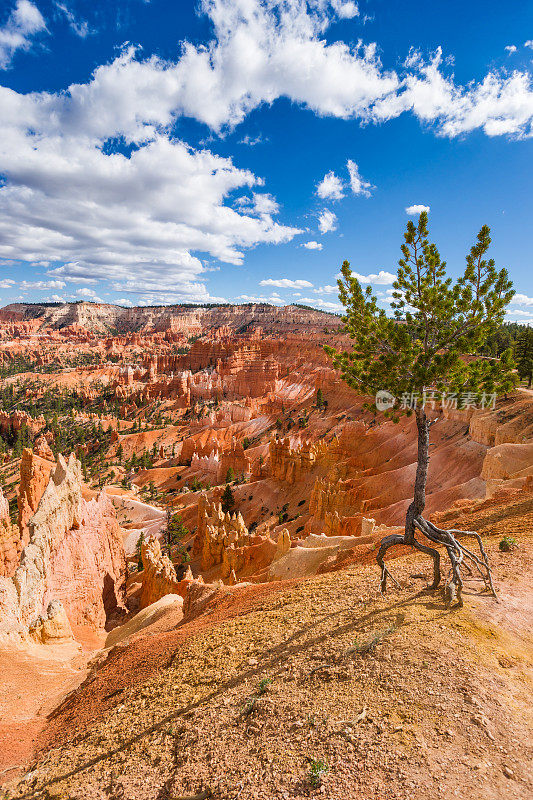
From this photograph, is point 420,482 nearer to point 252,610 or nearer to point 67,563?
point 252,610

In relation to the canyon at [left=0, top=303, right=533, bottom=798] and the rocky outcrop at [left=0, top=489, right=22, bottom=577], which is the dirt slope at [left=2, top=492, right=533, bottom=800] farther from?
the rocky outcrop at [left=0, top=489, right=22, bottom=577]

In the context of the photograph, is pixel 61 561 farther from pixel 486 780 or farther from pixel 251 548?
pixel 486 780

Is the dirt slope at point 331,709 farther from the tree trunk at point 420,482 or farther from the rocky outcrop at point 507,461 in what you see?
the rocky outcrop at point 507,461

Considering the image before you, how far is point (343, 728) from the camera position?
15.7 ft

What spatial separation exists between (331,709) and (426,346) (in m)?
6.88

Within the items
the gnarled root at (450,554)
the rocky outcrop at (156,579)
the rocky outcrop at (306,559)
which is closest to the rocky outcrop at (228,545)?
the rocky outcrop at (156,579)

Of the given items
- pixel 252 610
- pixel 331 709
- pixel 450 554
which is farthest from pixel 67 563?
pixel 450 554

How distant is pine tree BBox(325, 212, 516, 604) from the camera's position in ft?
23.7

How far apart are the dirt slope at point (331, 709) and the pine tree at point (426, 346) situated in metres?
1.11

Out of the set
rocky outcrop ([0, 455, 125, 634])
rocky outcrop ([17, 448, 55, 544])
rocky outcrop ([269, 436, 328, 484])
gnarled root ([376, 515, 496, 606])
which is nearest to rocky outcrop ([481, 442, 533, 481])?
gnarled root ([376, 515, 496, 606])

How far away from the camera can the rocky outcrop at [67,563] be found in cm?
1662

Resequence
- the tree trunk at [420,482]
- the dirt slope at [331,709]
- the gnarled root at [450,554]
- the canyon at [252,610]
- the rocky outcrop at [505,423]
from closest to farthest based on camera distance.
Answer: the dirt slope at [331,709] < the canyon at [252,610] < the gnarled root at [450,554] < the tree trunk at [420,482] < the rocky outcrop at [505,423]

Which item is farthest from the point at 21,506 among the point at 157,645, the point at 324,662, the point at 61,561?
the point at 324,662

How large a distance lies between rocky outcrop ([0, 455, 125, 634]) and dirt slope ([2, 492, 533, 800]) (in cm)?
1001
